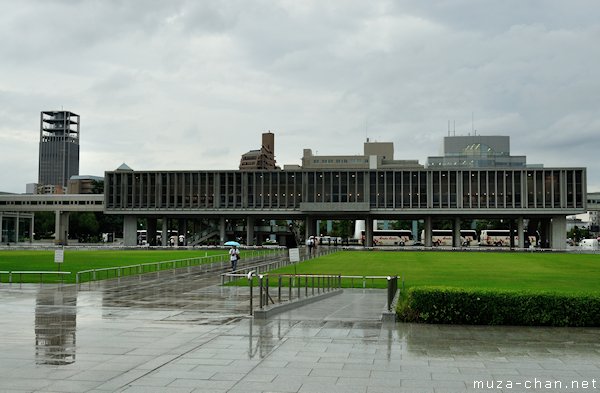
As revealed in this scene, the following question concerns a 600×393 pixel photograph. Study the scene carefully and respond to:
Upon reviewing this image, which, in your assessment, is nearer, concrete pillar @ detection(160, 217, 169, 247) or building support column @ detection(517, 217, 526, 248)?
building support column @ detection(517, 217, 526, 248)

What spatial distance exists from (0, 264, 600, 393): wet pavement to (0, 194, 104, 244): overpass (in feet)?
388

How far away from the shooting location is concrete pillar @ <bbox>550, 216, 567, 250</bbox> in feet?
350

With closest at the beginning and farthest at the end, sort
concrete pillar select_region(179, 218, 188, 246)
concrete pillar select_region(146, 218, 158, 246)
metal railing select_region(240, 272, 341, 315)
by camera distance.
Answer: metal railing select_region(240, 272, 341, 315) → concrete pillar select_region(179, 218, 188, 246) → concrete pillar select_region(146, 218, 158, 246)

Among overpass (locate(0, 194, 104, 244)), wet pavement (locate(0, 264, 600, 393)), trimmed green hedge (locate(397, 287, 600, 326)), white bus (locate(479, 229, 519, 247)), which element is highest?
overpass (locate(0, 194, 104, 244))

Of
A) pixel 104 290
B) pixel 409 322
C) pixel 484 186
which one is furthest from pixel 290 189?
pixel 409 322

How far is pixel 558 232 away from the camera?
10744cm

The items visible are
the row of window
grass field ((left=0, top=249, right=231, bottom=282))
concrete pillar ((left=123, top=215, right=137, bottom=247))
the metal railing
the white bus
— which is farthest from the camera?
the white bus

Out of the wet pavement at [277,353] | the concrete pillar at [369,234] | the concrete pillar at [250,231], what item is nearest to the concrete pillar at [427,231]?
the concrete pillar at [369,234]

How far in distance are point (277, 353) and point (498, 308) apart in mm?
6962

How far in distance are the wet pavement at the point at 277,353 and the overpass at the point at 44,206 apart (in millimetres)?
118357

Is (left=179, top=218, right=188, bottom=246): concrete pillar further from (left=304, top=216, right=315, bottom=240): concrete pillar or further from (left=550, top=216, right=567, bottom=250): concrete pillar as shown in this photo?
(left=550, top=216, right=567, bottom=250): concrete pillar

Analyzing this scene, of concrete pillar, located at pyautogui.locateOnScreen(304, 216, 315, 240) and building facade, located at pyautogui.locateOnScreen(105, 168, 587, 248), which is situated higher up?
building facade, located at pyautogui.locateOnScreen(105, 168, 587, 248)

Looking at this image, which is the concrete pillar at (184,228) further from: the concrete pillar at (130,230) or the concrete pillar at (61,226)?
the concrete pillar at (61,226)

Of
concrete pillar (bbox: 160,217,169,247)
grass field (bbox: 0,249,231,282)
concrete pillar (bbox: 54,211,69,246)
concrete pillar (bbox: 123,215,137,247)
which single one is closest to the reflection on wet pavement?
grass field (bbox: 0,249,231,282)
